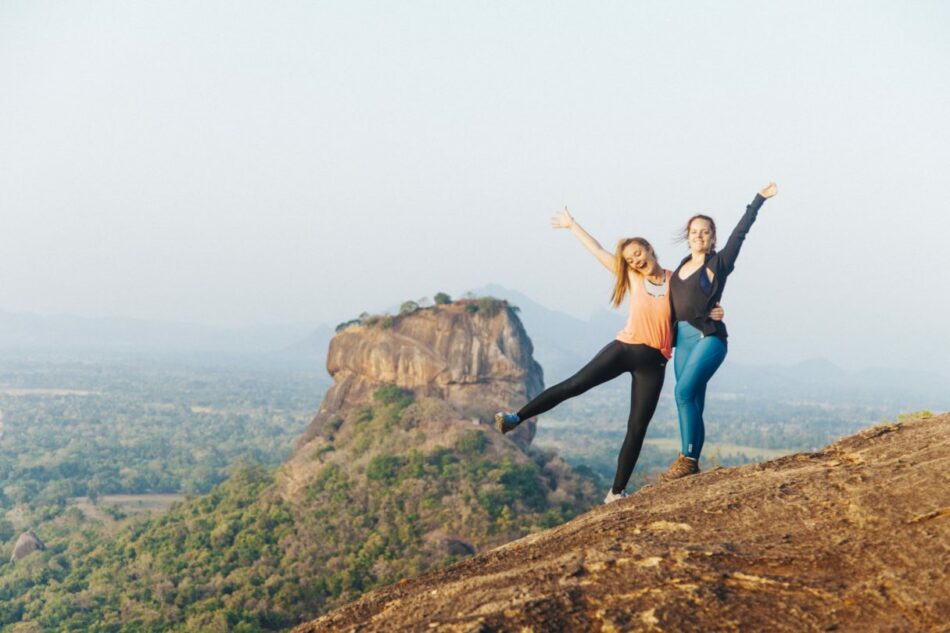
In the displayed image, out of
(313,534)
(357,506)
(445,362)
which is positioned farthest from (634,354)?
(445,362)

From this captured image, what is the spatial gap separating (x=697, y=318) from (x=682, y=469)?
1262mm

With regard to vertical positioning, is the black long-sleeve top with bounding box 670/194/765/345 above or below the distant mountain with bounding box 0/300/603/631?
above

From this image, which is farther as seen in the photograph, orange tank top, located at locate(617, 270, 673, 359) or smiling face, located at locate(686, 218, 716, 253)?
smiling face, located at locate(686, 218, 716, 253)

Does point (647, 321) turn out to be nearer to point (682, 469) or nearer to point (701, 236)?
point (701, 236)

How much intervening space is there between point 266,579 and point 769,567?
26346 mm

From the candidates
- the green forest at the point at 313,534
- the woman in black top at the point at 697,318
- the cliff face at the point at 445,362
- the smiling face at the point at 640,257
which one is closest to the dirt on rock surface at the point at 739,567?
the woman in black top at the point at 697,318

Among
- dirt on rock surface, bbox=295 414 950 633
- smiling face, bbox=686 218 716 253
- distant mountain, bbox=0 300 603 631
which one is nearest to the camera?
dirt on rock surface, bbox=295 414 950 633

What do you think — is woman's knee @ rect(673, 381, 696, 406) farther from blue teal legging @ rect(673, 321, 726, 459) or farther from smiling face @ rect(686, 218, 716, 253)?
smiling face @ rect(686, 218, 716, 253)

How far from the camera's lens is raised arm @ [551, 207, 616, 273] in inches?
278

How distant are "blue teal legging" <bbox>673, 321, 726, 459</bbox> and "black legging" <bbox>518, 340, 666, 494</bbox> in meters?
0.24

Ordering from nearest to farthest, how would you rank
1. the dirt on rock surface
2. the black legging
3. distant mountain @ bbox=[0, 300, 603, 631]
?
the dirt on rock surface → the black legging → distant mountain @ bbox=[0, 300, 603, 631]

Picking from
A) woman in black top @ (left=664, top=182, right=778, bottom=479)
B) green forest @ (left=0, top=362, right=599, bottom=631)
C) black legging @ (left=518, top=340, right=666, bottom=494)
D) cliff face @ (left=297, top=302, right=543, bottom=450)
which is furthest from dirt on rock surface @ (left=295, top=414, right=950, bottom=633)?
cliff face @ (left=297, top=302, right=543, bottom=450)

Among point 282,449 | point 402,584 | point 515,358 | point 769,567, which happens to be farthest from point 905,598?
point 282,449

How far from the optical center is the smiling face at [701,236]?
698 cm
